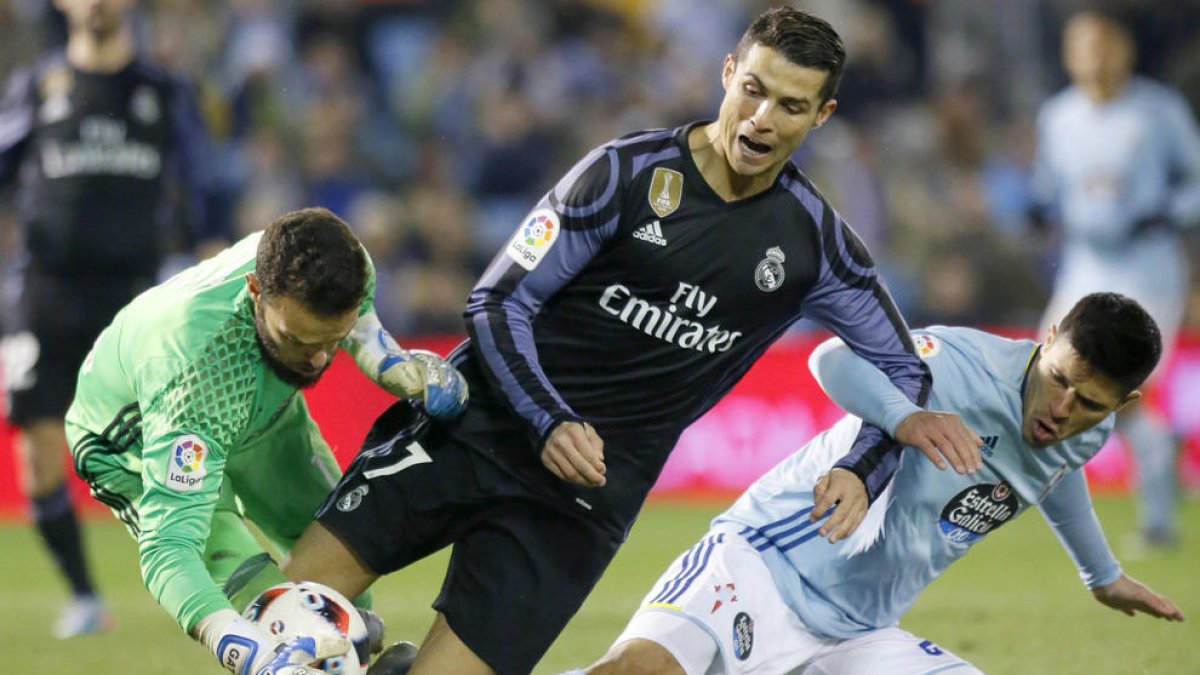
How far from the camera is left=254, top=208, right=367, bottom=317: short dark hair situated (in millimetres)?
4102

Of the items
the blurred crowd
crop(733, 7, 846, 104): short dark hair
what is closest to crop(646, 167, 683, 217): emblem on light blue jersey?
crop(733, 7, 846, 104): short dark hair

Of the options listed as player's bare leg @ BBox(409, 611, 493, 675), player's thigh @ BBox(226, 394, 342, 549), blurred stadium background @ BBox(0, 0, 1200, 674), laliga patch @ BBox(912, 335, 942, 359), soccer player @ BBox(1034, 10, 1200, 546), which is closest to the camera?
player's bare leg @ BBox(409, 611, 493, 675)

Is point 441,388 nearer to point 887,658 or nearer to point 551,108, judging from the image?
point 887,658

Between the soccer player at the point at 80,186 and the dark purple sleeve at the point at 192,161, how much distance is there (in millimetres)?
10

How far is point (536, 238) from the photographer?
447 cm

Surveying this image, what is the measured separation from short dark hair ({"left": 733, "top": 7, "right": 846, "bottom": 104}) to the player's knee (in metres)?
1.57

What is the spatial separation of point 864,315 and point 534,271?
955 mm

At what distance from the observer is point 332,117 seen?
506 inches

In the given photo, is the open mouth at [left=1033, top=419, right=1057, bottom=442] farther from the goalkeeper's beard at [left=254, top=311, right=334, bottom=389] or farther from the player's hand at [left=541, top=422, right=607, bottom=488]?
the goalkeeper's beard at [left=254, top=311, right=334, bottom=389]

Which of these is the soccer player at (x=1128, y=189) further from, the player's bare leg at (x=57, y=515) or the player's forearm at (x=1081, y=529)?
the player's bare leg at (x=57, y=515)

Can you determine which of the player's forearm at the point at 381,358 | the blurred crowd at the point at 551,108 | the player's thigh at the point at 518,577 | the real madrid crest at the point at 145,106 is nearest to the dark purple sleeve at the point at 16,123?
the real madrid crest at the point at 145,106

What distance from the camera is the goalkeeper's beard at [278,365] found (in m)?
4.33

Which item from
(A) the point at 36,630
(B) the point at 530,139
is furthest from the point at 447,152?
(A) the point at 36,630

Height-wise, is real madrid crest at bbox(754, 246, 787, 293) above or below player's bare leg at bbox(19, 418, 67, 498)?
above
